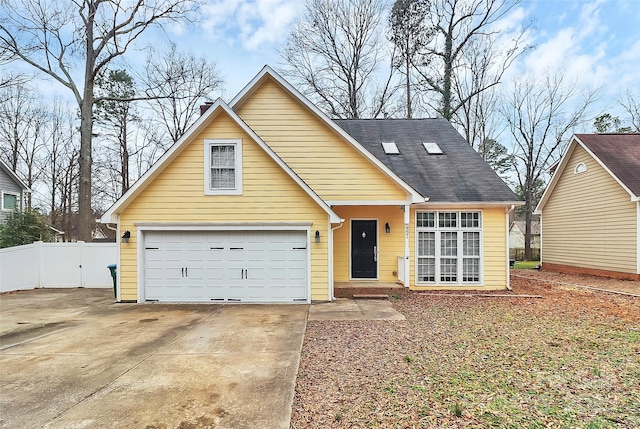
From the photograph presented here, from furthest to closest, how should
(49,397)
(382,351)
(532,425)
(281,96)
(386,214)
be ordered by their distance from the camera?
(386,214) < (281,96) < (382,351) < (49,397) < (532,425)

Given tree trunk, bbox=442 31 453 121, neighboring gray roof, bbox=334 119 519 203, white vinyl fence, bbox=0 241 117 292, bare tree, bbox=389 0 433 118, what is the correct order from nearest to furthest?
1. neighboring gray roof, bbox=334 119 519 203
2. white vinyl fence, bbox=0 241 117 292
3. bare tree, bbox=389 0 433 118
4. tree trunk, bbox=442 31 453 121

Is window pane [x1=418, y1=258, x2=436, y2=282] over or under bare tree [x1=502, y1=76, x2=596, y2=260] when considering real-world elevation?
under

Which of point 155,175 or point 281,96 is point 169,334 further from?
point 281,96

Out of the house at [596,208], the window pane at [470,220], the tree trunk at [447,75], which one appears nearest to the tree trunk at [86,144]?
the window pane at [470,220]

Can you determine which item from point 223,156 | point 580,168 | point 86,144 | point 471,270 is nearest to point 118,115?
point 86,144

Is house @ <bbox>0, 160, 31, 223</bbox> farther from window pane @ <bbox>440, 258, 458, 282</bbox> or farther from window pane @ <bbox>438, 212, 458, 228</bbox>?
window pane @ <bbox>440, 258, 458, 282</bbox>

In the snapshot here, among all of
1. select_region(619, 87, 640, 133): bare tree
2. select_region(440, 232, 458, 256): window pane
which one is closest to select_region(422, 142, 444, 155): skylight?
select_region(440, 232, 458, 256): window pane

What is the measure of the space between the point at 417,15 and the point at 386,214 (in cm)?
1637

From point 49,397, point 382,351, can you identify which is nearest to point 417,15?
point 382,351

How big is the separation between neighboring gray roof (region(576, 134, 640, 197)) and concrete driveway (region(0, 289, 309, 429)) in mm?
13691

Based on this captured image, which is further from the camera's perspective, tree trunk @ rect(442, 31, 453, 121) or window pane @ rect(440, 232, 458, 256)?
tree trunk @ rect(442, 31, 453, 121)

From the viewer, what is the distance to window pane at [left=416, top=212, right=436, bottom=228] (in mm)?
10508

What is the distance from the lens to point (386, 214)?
10.9 meters

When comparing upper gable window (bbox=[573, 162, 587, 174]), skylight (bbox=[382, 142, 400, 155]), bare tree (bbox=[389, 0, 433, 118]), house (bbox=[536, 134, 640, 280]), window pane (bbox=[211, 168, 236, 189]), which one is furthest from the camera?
bare tree (bbox=[389, 0, 433, 118])
